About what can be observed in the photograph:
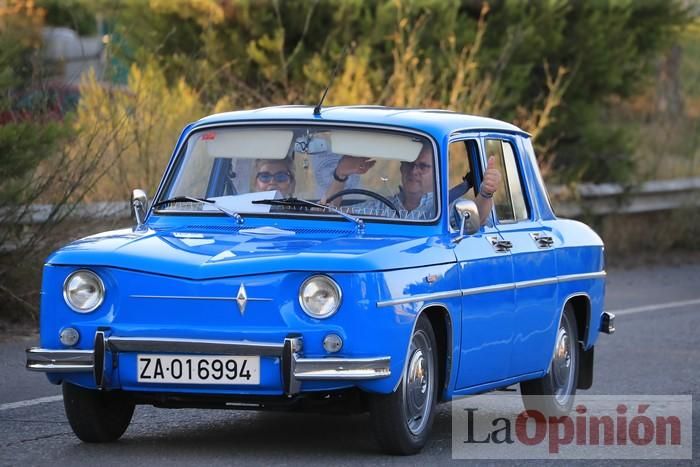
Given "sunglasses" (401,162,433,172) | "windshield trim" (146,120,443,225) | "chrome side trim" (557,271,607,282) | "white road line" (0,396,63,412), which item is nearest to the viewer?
"windshield trim" (146,120,443,225)

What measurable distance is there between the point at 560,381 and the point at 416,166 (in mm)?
1827

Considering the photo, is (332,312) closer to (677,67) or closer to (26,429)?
(26,429)

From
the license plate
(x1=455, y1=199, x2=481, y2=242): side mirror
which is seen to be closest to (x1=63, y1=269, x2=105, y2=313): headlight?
the license plate

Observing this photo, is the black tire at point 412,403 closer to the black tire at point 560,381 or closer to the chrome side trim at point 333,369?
Answer: the chrome side trim at point 333,369

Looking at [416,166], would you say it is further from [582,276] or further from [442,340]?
[582,276]

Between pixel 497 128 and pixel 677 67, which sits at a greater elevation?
pixel 497 128

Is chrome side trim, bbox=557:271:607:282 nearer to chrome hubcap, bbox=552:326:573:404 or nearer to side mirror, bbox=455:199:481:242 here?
chrome hubcap, bbox=552:326:573:404

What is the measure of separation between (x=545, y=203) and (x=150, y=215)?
2469mm

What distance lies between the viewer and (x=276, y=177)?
8055 millimetres

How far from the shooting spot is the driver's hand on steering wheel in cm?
793

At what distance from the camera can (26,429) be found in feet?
25.7

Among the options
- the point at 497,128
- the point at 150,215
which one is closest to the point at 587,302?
the point at 497,128

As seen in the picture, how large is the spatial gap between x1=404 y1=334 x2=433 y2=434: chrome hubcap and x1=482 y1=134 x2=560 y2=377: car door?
0.93 m

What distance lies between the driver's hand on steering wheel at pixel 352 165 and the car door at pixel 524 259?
854 mm
